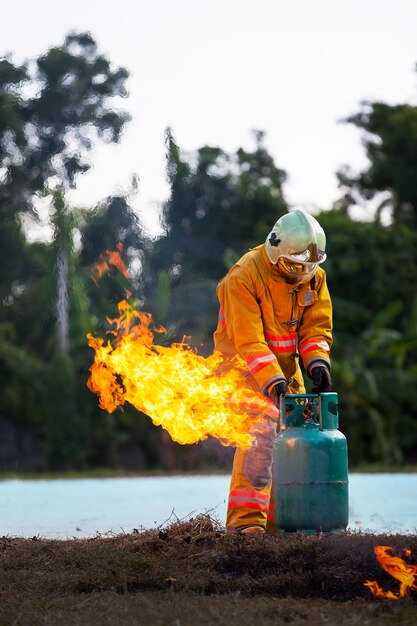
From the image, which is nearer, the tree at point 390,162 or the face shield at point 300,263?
the face shield at point 300,263

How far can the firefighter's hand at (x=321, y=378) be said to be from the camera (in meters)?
6.99

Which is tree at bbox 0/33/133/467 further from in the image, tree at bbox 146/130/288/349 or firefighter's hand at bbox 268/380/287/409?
firefighter's hand at bbox 268/380/287/409

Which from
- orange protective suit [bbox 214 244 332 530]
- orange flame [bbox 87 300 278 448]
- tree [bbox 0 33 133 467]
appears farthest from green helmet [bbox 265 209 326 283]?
tree [bbox 0 33 133 467]

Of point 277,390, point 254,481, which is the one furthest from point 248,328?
point 254,481

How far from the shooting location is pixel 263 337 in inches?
269

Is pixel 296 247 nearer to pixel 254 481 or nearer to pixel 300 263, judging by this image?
pixel 300 263

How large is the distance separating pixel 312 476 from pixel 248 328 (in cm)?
102

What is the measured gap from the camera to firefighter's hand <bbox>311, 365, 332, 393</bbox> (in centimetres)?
699

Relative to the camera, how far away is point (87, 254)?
1881 cm

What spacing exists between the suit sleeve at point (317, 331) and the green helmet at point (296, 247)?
11.6 inches

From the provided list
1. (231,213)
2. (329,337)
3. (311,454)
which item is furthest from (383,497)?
(231,213)

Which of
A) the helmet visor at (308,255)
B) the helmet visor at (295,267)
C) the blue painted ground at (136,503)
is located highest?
the helmet visor at (308,255)

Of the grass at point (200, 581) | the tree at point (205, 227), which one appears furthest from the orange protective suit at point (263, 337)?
the tree at point (205, 227)

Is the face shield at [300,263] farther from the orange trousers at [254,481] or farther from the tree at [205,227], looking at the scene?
the tree at [205,227]
